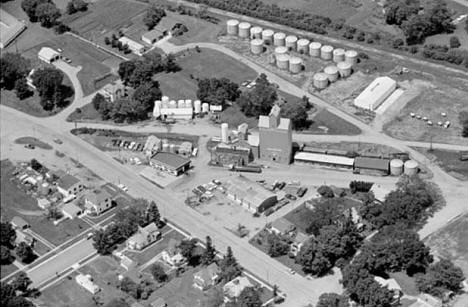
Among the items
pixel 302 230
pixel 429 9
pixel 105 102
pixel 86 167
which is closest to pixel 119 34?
pixel 105 102

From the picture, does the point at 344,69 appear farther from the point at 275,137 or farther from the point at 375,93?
the point at 275,137

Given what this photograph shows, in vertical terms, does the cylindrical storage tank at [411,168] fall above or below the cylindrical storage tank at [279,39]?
→ below

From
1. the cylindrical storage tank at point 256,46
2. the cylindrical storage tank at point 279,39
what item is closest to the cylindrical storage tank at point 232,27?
the cylindrical storage tank at point 256,46

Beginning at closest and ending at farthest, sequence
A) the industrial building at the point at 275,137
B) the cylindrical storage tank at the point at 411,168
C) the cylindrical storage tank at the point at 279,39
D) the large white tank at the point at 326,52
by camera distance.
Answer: the cylindrical storage tank at the point at 411,168, the industrial building at the point at 275,137, the large white tank at the point at 326,52, the cylindrical storage tank at the point at 279,39

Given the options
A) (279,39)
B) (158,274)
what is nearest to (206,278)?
(158,274)

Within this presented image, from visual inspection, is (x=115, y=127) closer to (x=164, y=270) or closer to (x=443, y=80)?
(x=164, y=270)

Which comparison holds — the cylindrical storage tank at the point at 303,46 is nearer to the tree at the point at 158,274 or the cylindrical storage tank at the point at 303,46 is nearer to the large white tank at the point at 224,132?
the large white tank at the point at 224,132
